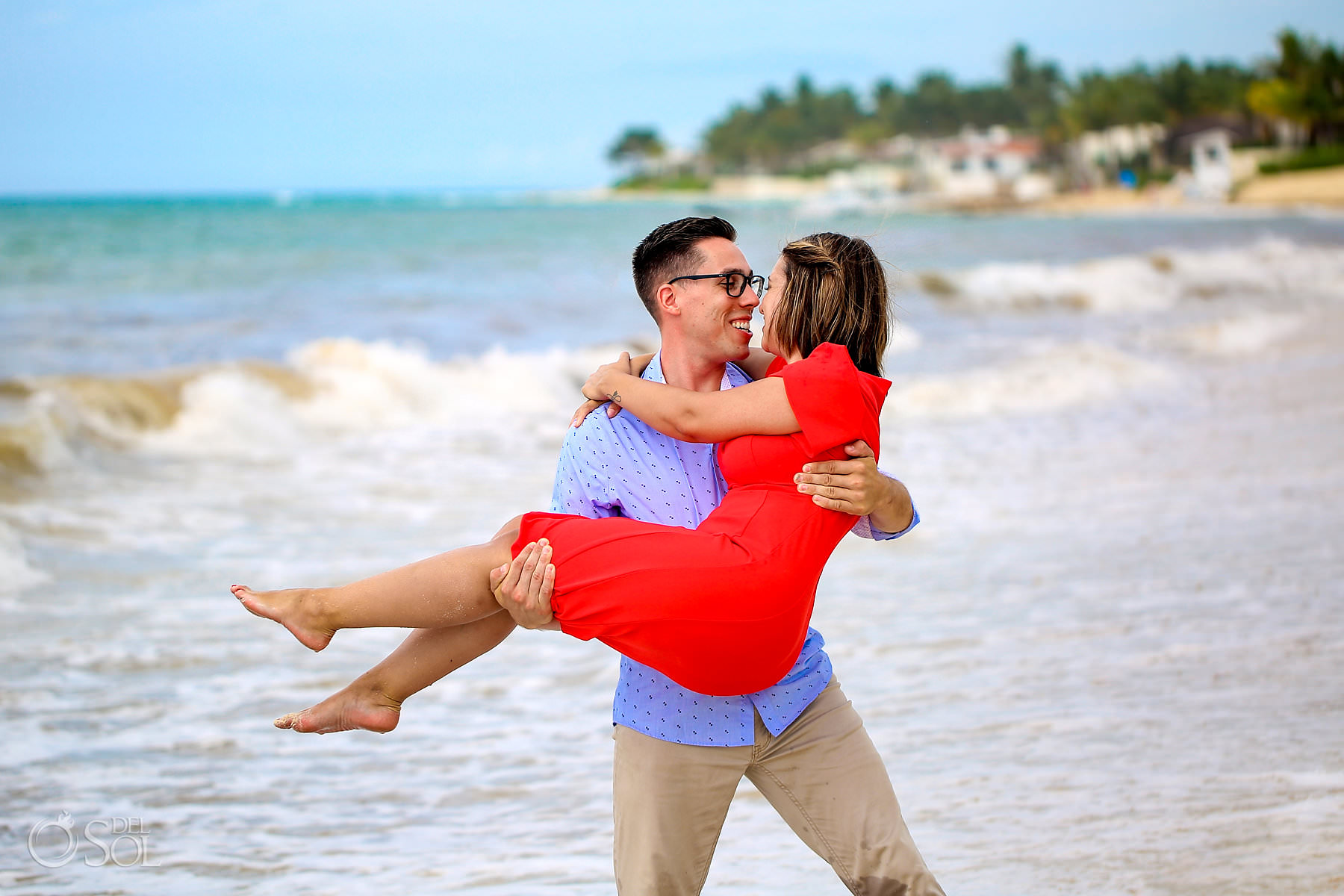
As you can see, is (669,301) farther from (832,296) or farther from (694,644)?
(694,644)

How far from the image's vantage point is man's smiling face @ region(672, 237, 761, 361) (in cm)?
292

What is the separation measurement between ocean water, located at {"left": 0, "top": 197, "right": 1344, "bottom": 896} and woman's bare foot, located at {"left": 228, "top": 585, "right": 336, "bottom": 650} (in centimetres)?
112

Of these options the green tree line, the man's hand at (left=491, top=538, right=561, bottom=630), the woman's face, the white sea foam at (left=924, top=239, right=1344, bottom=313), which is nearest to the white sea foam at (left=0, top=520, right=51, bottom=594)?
the man's hand at (left=491, top=538, right=561, bottom=630)

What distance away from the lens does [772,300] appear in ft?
9.12

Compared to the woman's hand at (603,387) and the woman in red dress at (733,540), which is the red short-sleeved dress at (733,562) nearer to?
the woman in red dress at (733,540)

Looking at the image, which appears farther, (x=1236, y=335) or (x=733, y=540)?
(x=1236, y=335)

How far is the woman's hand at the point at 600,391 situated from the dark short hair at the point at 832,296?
1.37 feet

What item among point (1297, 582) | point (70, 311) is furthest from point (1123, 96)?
point (1297, 582)

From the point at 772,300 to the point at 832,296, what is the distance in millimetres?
146

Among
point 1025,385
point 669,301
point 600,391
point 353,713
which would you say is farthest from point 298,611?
point 1025,385

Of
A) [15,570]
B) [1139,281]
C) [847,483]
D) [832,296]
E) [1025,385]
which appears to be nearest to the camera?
[847,483]

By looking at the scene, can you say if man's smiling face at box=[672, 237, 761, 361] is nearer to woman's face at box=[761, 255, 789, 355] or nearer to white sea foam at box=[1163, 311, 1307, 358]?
woman's face at box=[761, 255, 789, 355]

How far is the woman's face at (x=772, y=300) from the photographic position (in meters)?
2.76

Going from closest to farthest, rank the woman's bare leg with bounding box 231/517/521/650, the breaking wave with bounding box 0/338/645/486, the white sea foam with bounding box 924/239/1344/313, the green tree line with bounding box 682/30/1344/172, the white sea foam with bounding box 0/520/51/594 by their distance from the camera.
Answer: the woman's bare leg with bounding box 231/517/521/650
the white sea foam with bounding box 0/520/51/594
the breaking wave with bounding box 0/338/645/486
the white sea foam with bounding box 924/239/1344/313
the green tree line with bounding box 682/30/1344/172
